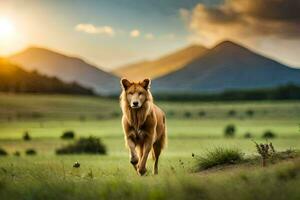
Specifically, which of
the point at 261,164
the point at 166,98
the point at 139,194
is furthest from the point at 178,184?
the point at 166,98

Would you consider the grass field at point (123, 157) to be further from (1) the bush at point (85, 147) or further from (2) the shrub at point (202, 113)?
(1) the bush at point (85, 147)

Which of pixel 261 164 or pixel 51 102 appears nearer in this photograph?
pixel 261 164

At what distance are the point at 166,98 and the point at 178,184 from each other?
363 ft

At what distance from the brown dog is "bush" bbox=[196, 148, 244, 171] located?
1173 millimetres

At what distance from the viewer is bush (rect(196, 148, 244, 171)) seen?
1582cm

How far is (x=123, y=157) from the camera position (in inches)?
1096

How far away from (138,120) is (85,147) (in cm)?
1760

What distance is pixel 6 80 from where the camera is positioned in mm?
102875

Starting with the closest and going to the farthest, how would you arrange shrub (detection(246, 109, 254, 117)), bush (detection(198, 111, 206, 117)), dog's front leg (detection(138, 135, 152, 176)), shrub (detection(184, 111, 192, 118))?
dog's front leg (detection(138, 135, 152, 176)), shrub (detection(246, 109, 254, 117)), bush (detection(198, 111, 206, 117)), shrub (detection(184, 111, 192, 118))

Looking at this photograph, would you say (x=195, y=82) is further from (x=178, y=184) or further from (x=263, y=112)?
(x=178, y=184)

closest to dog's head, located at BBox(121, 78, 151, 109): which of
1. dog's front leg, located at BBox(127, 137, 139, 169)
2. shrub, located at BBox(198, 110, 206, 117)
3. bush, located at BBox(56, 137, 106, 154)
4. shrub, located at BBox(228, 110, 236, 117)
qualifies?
dog's front leg, located at BBox(127, 137, 139, 169)

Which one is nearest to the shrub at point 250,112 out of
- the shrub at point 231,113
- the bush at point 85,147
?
the shrub at point 231,113

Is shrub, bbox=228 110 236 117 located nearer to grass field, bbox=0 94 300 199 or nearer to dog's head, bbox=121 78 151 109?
grass field, bbox=0 94 300 199

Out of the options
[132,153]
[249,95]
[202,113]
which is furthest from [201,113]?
[132,153]
